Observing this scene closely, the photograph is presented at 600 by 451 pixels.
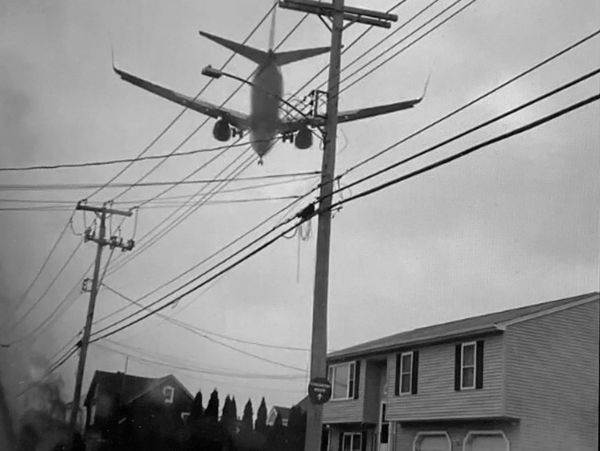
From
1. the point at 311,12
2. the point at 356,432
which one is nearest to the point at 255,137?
the point at 311,12

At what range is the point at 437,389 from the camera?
95.0ft

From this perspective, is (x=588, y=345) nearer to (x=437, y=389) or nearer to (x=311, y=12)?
(x=311, y=12)

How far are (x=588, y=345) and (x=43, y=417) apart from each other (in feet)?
74.0

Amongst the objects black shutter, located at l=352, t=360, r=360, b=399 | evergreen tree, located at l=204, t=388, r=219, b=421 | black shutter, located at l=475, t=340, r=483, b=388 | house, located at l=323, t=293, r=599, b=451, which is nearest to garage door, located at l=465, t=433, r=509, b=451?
house, located at l=323, t=293, r=599, b=451

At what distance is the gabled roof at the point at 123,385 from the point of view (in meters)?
35.9

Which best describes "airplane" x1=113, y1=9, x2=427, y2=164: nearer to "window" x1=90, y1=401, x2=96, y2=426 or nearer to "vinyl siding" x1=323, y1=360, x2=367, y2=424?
"vinyl siding" x1=323, y1=360, x2=367, y2=424

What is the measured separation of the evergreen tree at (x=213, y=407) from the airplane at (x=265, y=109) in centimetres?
1775

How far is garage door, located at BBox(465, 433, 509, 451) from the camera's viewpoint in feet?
75.8

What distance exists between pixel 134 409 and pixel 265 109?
20.8 meters

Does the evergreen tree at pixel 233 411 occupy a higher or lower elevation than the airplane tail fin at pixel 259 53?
lower

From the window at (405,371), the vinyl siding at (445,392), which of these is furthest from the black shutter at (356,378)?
the window at (405,371)

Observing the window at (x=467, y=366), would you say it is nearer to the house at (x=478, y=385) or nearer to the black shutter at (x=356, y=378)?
the house at (x=478, y=385)

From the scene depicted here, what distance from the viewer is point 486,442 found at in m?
24.5

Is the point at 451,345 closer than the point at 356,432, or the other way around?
the point at 451,345
